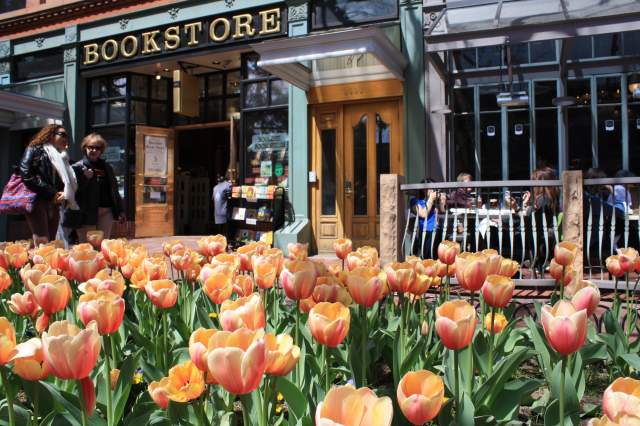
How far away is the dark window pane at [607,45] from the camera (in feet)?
28.7

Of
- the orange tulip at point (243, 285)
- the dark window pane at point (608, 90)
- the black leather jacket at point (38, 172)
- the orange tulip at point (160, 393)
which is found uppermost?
the dark window pane at point (608, 90)

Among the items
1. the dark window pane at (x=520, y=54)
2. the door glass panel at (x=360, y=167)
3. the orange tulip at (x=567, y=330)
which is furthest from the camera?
the door glass panel at (x=360, y=167)

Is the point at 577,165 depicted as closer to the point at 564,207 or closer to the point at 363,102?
the point at 363,102

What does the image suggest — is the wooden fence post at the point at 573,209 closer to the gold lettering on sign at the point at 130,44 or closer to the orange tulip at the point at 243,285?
the orange tulip at the point at 243,285

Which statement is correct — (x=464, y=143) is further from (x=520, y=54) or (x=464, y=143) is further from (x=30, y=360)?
(x=30, y=360)

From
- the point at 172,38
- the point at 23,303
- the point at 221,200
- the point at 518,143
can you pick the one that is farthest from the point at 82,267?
the point at 172,38

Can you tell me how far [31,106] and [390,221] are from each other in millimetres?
11334

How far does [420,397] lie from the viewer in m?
1.00

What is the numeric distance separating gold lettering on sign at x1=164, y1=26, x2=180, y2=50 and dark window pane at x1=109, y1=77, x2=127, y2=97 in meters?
1.68

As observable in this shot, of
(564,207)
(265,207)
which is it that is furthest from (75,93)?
(564,207)

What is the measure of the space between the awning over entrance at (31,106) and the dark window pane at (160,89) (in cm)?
234

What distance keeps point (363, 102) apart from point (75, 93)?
25.0ft

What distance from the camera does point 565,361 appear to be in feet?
4.86

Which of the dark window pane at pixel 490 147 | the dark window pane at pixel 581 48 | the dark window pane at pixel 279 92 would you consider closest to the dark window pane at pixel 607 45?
the dark window pane at pixel 581 48
